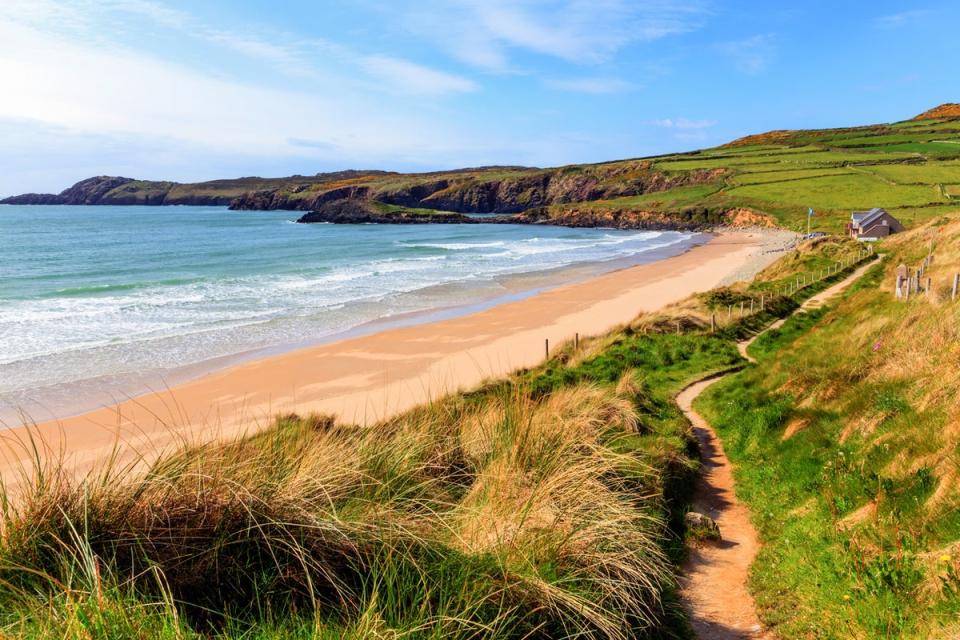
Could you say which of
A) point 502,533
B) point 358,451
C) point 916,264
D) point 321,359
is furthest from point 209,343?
point 916,264

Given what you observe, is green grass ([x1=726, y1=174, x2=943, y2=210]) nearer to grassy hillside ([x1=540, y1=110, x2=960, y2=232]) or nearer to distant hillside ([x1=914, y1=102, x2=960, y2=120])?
grassy hillside ([x1=540, y1=110, x2=960, y2=232])

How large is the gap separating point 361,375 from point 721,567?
16873 mm

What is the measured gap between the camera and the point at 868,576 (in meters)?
5.11

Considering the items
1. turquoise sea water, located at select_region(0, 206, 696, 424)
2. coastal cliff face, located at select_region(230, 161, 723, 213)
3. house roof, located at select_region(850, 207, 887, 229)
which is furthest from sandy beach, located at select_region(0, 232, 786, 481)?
coastal cliff face, located at select_region(230, 161, 723, 213)

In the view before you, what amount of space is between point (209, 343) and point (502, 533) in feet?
82.7

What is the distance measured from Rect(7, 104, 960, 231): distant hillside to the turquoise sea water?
2093 centimetres

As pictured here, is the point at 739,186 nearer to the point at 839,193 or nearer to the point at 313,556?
the point at 839,193

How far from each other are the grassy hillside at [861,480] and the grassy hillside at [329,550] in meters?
1.44

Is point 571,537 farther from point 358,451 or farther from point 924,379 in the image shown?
point 924,379

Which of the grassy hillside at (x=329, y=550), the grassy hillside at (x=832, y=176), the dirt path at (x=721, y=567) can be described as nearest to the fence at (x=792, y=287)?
the dirt path at (x=721, y=567)

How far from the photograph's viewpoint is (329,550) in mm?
4180

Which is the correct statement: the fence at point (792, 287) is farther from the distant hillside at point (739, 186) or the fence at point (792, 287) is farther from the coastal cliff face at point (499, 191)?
the coastal cliff face at point (499, 191)

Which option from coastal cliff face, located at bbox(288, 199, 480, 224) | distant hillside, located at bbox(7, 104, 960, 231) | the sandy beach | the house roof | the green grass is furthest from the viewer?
coastal cliff face, located at bbox(288, 199, 480, 224)

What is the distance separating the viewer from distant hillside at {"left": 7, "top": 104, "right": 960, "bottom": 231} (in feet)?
286
